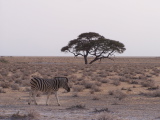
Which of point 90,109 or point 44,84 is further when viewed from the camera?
point 44,84

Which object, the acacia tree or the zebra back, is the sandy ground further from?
the acacia tree

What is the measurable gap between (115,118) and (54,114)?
2285 mm

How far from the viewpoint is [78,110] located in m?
11.6

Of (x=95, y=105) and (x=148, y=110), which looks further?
(x=95, y=105)

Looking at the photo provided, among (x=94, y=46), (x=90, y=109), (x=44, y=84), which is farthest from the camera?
(x=94, y=46)

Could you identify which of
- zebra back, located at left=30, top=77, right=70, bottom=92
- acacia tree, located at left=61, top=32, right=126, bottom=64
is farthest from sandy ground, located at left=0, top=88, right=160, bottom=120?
acacia tree, located at left=61, top=32, right=126, bottom=64

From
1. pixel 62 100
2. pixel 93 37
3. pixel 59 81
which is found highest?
pixel 93 37

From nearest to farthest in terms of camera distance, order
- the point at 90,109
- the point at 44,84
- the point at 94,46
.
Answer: the point at 90,109, the point at 44,84, the point at 94,46

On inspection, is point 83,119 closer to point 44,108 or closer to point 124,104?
point 44,108

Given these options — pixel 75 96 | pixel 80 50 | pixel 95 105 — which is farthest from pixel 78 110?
pixel 80 50

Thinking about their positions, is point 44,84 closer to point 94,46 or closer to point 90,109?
point 90,109

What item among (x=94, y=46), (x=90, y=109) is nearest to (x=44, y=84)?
(x=90, y=109)

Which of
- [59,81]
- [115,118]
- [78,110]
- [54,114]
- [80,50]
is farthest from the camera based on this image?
[80,50]

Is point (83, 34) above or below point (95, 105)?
above
